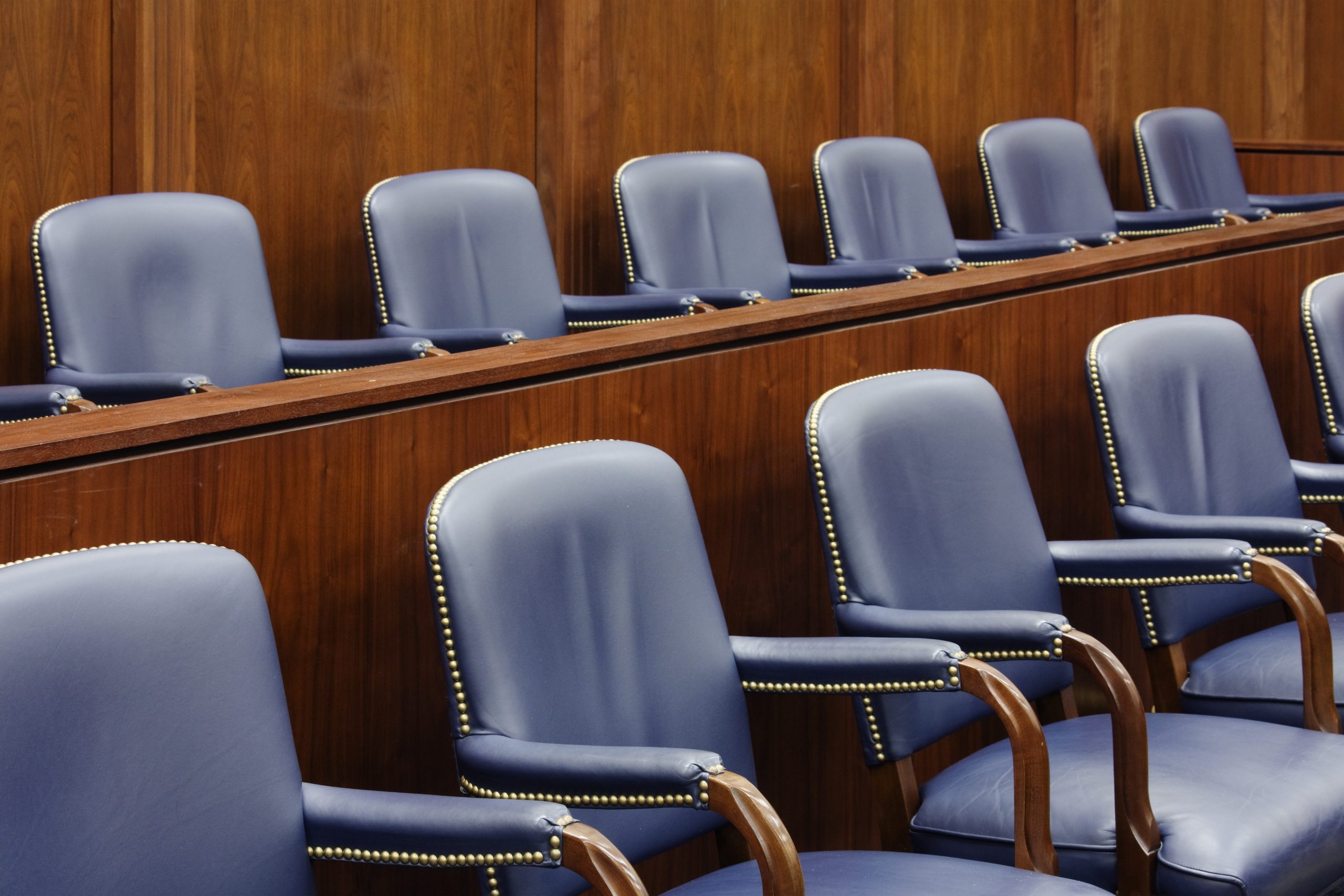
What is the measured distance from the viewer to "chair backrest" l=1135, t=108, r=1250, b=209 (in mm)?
4570

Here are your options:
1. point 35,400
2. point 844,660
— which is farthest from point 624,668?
point 35,400

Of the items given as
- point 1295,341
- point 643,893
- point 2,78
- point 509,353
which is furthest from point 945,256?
point 643,893

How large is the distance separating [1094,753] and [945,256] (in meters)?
2.31

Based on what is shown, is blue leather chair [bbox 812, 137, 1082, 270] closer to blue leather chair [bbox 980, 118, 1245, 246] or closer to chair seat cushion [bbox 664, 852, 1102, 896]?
blue leather chair [bbox 980, 118, 1245, 246]

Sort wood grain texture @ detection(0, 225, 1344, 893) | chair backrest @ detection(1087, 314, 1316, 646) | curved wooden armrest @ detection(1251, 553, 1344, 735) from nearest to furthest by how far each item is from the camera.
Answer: wood grain texture @ detection(0, 225, 1344, 893), curved wooden armrest @ detection(1251, 553, 1344, 735), chair backrest @ detection(1087, 314, 1316, 646)

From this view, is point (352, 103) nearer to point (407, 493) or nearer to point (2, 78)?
point (2, 78)

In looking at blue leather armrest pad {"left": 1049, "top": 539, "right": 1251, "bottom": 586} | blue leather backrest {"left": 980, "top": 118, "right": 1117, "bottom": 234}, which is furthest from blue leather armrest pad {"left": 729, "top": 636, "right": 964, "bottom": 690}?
blue leather backrest {"left": 980, "top": 118, "right": 1117, "bottom": 234}

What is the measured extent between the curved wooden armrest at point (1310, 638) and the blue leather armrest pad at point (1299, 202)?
2833mm

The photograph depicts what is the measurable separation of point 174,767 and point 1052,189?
3483 mm

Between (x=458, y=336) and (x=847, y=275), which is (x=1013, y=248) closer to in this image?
(x=847, y=275)

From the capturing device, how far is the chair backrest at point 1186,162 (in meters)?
4.57

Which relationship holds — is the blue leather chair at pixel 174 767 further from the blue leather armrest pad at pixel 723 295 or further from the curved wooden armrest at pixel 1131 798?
the blue leather armrest pad at pixel 723 295

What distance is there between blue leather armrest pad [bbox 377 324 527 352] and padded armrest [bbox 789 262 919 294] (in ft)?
2.85

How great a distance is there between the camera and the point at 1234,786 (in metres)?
1.52
